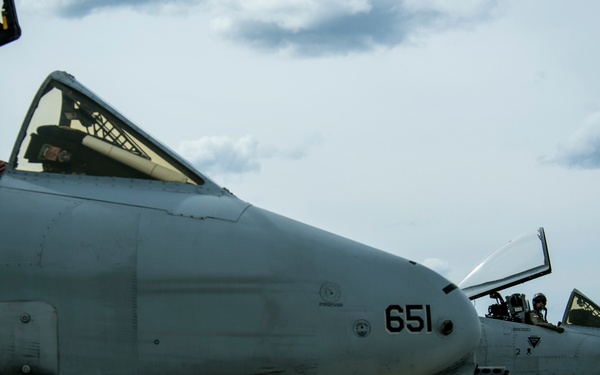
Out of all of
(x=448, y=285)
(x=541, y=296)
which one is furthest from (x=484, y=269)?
(x=448, y=285)

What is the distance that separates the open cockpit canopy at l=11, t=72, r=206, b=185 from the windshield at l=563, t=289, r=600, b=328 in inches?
499

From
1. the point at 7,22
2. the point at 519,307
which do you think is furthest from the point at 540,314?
the point at 7,22

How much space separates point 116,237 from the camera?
29.4ft

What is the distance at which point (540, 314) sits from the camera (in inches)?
795

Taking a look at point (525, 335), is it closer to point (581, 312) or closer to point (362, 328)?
point (581, 312)

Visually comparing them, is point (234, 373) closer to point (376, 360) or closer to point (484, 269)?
point (376, 360)

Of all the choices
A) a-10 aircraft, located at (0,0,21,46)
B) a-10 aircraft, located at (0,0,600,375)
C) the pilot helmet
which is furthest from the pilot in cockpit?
a-10 aircraft, located at (0,0,21,46)

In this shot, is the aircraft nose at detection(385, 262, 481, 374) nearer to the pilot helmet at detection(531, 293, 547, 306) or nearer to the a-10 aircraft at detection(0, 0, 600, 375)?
the a-10 aircraft at detection(0, 0, 600, 375)

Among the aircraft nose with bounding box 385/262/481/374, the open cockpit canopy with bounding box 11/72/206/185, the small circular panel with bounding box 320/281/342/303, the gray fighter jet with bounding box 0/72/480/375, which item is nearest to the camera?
the gray fighter jet with bounding box 0/72/480/375

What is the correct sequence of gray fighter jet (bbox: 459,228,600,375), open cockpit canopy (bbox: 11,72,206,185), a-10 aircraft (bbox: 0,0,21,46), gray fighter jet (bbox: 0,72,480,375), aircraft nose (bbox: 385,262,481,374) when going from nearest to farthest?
1. gray fighter jet (bbox: 0,72,480,375)
2. aircraft nose (bbox: 385,262,481,374)
3. open cockpit canopy (bbox: 11,72,206,185)
4. a-10 aircraft (bbox: 0,0,21,46)
5. gray fighter jet (bbox: 459,228,600,375)

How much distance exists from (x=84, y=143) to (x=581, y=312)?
13.7 meters

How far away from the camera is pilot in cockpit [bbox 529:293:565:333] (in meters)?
19.7

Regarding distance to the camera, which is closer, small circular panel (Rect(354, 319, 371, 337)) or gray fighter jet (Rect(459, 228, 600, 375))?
small circular panel (Rect(354, 319, 371, 337))

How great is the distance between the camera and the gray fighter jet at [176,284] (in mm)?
8820
